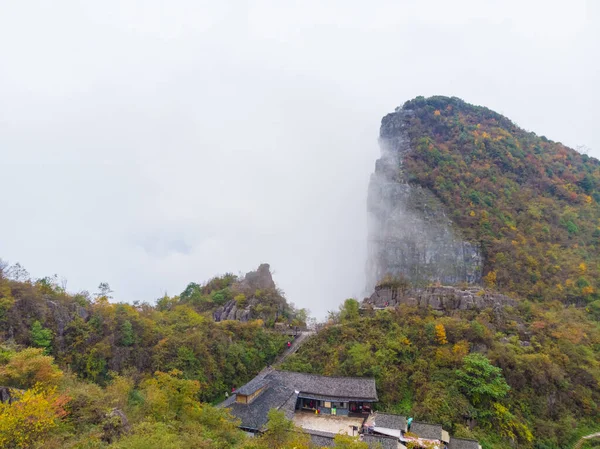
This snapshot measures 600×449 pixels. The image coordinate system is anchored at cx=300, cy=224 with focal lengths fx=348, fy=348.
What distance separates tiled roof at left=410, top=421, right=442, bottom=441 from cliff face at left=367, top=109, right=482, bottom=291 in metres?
27.3

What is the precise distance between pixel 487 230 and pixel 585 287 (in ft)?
43.0

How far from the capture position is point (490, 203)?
5325 centimetres

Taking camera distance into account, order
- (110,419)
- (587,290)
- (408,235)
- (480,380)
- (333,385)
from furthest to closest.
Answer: (408,235) → (587,290) → (333,385) → (480,380) → (110,419)

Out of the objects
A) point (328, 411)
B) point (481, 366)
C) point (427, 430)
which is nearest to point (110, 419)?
point (328, 411)

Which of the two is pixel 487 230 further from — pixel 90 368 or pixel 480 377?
pixel 90 368

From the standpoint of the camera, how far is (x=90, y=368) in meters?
26.6

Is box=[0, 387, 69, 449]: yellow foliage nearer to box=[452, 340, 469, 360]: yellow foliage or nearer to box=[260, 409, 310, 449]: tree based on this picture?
box=[260, 409, 310, 449]: tree

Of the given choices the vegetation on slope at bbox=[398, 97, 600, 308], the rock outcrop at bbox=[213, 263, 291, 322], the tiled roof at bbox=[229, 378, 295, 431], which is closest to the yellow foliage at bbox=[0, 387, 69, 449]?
the tiled roof at bbox=[229, 378, 295, 431]

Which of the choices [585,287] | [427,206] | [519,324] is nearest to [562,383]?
[519,324]

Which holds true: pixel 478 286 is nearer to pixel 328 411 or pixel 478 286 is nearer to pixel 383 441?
pixel 328 411

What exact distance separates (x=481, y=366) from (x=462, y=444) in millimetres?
7126

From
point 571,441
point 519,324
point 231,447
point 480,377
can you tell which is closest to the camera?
point 231,447

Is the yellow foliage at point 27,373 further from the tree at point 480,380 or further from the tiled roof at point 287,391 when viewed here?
the tree at point 480,380

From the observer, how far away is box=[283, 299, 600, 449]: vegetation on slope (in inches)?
1013
